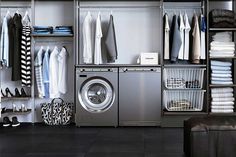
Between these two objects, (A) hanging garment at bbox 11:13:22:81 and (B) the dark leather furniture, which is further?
(A) hanging garment at bbox 11:13:22:81

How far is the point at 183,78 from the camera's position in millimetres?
5824

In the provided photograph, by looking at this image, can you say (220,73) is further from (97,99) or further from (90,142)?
(90,142)

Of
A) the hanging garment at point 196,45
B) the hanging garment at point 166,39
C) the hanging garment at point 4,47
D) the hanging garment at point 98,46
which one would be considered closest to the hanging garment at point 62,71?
the hanging garment at point 98,46

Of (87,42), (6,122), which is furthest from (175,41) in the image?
(6,122)

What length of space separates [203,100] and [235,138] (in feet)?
8.32

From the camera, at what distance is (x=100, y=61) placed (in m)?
5.59

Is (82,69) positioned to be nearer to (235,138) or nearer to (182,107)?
(182,107)

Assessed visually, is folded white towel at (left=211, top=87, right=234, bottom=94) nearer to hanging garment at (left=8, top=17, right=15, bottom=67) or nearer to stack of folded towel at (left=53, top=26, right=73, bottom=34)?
stack of folded towel at (left=53, top=26, right=73, bottom=34)

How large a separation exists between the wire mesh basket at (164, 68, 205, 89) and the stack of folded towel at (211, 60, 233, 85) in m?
0.19

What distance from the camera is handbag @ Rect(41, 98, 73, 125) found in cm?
569

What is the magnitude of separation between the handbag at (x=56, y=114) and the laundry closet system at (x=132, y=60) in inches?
10.8

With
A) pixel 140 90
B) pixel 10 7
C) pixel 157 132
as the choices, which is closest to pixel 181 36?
pixel 140 90

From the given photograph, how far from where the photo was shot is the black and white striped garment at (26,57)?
556 cm

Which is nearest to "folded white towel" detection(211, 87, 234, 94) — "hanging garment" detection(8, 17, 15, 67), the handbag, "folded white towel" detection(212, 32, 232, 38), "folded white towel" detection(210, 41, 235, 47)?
"folded white towel" detection(210, 41, 235, 47)
